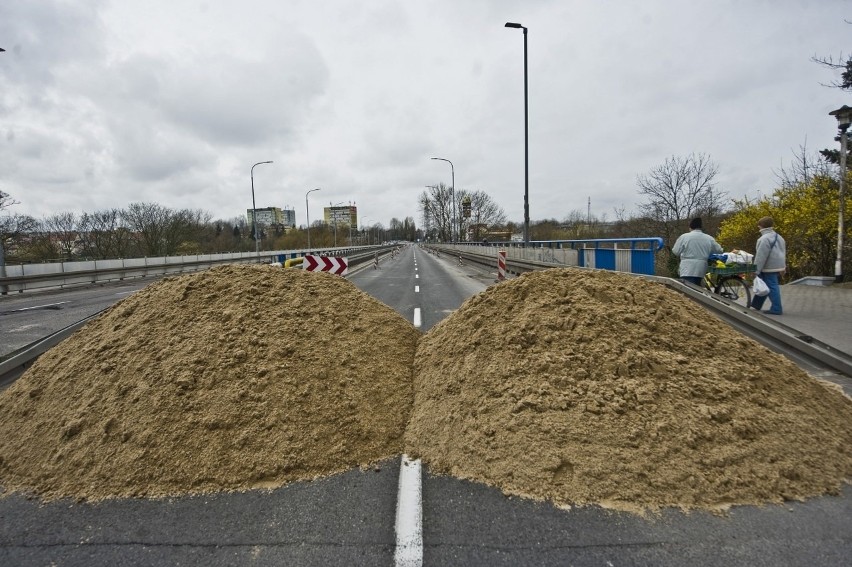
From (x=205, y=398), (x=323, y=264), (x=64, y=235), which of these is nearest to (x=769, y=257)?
(x=205, y=398)

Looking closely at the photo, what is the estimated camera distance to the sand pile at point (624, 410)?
2467 millimetres

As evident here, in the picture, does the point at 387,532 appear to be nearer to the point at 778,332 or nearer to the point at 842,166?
the point at 778,332

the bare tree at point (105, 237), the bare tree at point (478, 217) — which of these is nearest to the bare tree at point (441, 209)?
the bare tree at point (478, 217)

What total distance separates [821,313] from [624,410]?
788cm

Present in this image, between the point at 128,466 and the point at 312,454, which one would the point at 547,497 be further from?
the point at 128,466

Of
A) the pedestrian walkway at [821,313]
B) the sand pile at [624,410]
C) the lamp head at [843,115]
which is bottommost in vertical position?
the pedestrian walkway at [821,313]

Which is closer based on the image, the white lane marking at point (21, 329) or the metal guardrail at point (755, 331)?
the metal guardrail at point (755, 331)

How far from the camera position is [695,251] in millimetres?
7059

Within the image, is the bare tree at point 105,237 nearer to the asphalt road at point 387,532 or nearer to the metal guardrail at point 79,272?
the metal guardrail at point 79,272

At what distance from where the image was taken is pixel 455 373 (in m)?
3.61

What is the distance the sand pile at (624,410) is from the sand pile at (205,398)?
53 centimetres

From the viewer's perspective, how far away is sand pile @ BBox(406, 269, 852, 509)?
247 centimetres

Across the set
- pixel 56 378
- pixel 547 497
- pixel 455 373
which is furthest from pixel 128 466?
pixel 547 497

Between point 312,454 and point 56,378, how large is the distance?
240 centimetres
